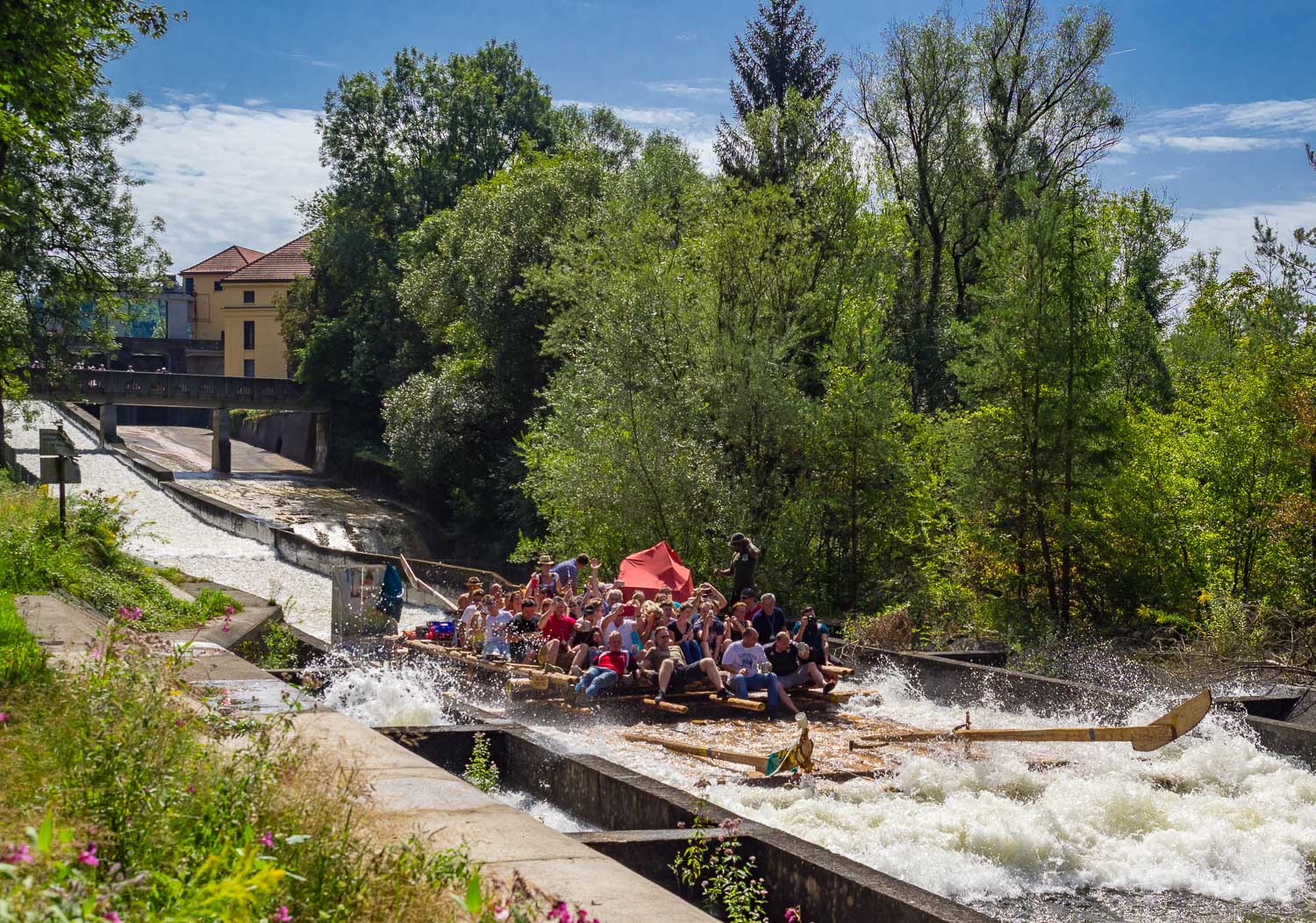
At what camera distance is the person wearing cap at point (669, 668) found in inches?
608

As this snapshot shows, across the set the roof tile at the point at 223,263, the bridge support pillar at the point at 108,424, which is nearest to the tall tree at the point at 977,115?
the bridge support pillar at the point at 108,424

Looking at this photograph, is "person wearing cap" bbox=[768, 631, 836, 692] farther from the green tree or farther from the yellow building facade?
the yellow building facade

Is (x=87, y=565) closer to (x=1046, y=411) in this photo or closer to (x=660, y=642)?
(x=660, y=642)

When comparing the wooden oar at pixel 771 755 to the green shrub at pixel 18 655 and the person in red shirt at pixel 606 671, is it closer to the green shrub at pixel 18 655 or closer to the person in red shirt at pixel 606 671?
the person in red shirt at pixel 606 671

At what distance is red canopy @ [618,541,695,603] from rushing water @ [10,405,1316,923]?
552cm

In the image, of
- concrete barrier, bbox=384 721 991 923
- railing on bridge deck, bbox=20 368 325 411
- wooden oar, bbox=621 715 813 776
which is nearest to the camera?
concrete barrier, bbox=384 721 991 923

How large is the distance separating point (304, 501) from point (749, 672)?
123ft

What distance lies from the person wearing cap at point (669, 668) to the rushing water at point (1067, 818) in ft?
3.72

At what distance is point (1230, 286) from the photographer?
Answer: 38625mm

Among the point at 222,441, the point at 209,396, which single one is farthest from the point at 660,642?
the point at 222,441

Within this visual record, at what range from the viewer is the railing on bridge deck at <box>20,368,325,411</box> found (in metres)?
56.1

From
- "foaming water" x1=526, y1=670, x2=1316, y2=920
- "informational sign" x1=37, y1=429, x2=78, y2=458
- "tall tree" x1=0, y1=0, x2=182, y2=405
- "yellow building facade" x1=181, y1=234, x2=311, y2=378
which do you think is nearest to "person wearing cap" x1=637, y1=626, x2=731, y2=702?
"foaming water" x1=526, y1=670, x2=1316, y2=920

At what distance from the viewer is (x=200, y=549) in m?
38.1

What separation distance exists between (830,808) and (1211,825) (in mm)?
3220
